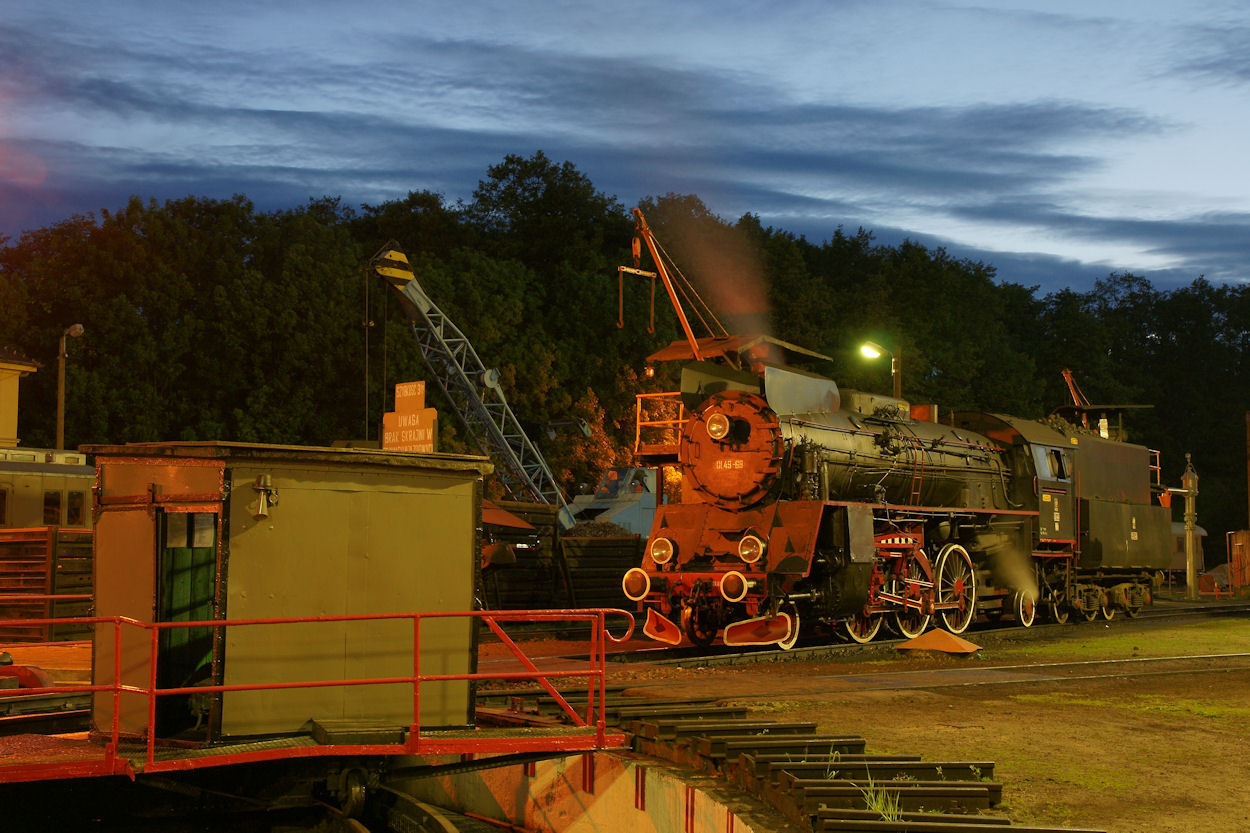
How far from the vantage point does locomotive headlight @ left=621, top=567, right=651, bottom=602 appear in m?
16.5

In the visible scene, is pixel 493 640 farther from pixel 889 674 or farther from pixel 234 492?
pixel 234 492

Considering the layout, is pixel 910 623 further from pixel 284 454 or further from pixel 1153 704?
pixel 284 454

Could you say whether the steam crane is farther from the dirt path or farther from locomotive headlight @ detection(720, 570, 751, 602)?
the dirt path

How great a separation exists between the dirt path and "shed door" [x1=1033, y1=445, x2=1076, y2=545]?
3.83 metres

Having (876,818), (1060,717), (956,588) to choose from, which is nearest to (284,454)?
(876,818)

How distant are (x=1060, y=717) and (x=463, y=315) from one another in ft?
103

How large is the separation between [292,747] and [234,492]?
5.32ft

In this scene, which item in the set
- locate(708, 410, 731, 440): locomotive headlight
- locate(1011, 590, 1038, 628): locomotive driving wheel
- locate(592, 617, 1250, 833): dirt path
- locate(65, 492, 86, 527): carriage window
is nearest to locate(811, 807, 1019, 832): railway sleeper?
locate(592, 617, 1250, 833): dirt path

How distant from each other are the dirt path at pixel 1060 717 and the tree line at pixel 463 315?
7.80m

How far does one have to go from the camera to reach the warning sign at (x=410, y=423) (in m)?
16.9

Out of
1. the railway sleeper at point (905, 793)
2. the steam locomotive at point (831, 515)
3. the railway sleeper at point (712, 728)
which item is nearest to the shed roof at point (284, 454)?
the railway sleeper at point (712, 728)

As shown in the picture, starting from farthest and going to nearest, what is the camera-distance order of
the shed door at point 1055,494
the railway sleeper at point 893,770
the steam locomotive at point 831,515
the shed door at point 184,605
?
the shed door at point 1055,494 → the steam locomotive at point 831,515 → the shed door at point 184,605 → the railway sleeper at point 893,770

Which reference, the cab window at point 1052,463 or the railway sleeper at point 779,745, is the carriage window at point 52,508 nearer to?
the railway sleeper at point 779,745

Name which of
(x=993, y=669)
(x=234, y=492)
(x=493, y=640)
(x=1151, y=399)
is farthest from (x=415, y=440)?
(x=1151, y=399)
